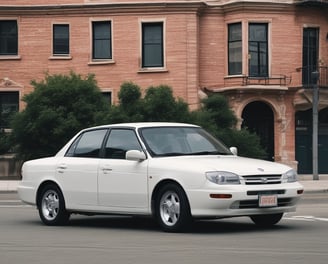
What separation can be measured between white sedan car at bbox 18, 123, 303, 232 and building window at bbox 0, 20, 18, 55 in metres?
27.5

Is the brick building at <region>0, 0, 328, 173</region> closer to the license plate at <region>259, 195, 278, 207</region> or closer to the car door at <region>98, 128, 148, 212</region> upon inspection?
the car door at <region>98, 128, 148, 212</region>

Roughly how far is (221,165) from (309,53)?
30073 mm

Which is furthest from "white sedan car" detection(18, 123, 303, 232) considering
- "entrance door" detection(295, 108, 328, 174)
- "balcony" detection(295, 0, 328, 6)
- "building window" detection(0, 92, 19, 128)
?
"entrance door" detection(295, 108, 328, 174)

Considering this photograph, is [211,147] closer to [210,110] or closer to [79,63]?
[210,110]

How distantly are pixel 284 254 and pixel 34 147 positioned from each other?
27377 millimetres

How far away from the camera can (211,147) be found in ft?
46.8

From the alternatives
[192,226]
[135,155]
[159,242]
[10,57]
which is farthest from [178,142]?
[10,57]

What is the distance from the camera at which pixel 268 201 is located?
12984 mm

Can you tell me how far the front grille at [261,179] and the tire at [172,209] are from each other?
0.93 meters

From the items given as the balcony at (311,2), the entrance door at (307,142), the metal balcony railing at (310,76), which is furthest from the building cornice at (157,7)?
the entrance door at (307,142)

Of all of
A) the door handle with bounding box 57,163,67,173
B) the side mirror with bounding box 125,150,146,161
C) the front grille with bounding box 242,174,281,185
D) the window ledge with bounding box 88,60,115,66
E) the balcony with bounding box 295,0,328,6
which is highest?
the balcony with bounding box 295,0,328,6

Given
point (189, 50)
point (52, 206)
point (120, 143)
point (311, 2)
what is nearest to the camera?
point (120, 143)

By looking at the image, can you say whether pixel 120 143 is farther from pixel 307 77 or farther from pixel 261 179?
pixel 307 77

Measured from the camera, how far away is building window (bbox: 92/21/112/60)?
41906 millimetres
